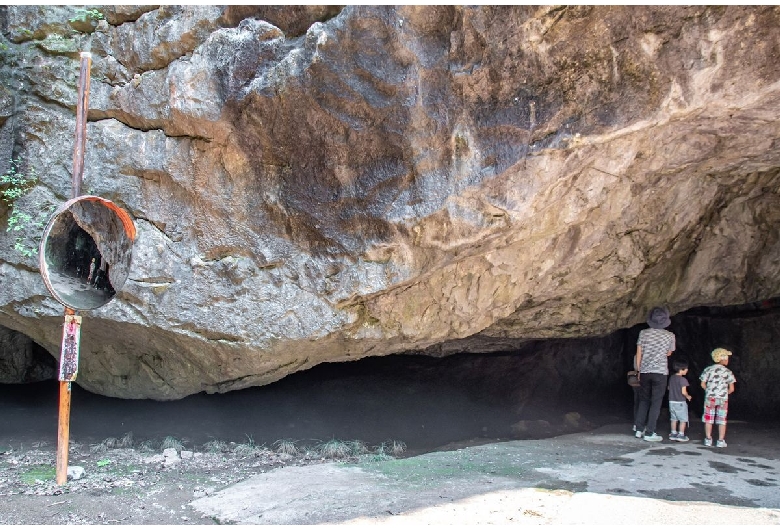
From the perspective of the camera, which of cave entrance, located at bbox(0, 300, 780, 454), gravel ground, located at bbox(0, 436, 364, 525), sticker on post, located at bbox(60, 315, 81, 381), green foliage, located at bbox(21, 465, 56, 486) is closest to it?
gravel ground, located at bbox(0, 436, 364, 525)

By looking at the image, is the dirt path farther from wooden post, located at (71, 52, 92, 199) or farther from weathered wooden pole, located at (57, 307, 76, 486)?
wooden post, located at (71, 52, 92, 199)

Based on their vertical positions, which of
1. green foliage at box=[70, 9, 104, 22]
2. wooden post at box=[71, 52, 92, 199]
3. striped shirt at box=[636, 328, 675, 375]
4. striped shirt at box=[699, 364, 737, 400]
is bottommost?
striped shirt at box=[699, 364, 737, 400]

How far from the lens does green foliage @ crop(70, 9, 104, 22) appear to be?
15.5 feet

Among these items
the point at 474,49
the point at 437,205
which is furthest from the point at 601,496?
the point at 474,49

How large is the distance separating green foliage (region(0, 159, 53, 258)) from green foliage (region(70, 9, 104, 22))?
124 cm

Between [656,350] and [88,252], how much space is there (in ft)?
16.3

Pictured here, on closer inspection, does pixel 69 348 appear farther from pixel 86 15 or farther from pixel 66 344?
pixel 86 15

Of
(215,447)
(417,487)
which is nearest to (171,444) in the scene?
(215,447)

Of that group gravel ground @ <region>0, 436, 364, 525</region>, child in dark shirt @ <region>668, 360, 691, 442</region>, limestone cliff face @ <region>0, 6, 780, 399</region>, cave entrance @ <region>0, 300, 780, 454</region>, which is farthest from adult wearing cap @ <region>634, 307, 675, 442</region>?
gravel ground @ <region>0, 436, 364, 525</region>

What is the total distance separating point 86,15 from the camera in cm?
473

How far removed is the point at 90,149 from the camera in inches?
183

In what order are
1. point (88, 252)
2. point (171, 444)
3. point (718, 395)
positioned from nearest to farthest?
point (88, 252), point (718, 395), point (171, 444)

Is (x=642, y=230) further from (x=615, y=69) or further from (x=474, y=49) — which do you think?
(x=474, y=49)

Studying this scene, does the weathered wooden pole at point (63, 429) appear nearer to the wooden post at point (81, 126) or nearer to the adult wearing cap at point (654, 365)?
the wooden post at point (81, 126)
